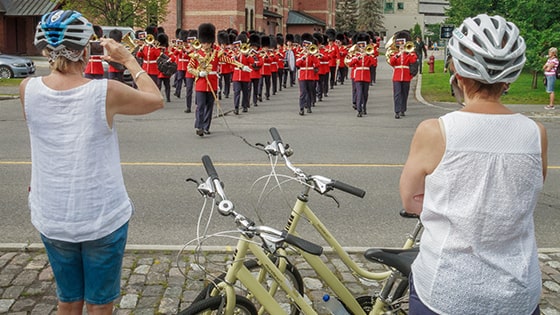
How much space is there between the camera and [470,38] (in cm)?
241

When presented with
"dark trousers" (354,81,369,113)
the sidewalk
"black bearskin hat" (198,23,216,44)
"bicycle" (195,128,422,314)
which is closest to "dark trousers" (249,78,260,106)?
"dark trousers" (354,81,369,113)

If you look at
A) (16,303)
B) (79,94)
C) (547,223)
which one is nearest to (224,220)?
(16,303)

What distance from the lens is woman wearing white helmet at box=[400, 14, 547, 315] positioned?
231 cm

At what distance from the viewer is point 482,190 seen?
2309 mm

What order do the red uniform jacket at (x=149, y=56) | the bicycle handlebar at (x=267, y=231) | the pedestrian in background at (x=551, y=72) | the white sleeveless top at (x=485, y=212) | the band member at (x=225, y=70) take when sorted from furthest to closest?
1. the band member at (x=225, y=70)
2. the red uniform jacket at (x=149, y=56)
3. the pedestrian in background at (x=551, y=72)
4. the bicycle handlebar at (x=267, y=231)
5. the white sleeveless top at (x=485, y=212)

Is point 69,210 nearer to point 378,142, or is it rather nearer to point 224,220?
point 224,220

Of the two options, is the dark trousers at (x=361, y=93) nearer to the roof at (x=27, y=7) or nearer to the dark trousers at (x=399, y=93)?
the dark trousers at (x=399, y=93)

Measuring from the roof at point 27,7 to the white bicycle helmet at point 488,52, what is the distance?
45295 millimetres

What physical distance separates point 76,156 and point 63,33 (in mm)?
578

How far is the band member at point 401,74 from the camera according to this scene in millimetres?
16844

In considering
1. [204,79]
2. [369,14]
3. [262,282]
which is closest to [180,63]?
[204,79]

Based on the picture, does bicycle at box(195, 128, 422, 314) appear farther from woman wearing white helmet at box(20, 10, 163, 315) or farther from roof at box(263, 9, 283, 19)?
roof at box(263, 9, 283, 19)

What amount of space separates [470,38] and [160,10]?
1481 inches

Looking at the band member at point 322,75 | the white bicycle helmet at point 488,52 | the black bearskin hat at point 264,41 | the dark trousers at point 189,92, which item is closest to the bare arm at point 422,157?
the white bicycle helmet at point 488,52
